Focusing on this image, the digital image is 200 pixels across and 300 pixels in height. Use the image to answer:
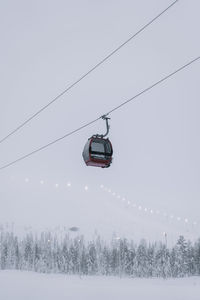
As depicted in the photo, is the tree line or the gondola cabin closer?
the gondola cabin

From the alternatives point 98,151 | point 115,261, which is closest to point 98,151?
point 98,151

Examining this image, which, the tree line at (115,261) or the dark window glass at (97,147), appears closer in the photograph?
the dark window glass at (97,147)

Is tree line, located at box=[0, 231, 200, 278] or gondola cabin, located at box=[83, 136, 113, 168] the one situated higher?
tree line, located at box=[0, 231, 200, 278]

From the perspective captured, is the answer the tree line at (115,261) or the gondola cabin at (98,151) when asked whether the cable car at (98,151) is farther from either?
the tree line at (115,261)

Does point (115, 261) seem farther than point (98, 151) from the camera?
Yes

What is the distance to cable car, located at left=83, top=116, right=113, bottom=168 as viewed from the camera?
18.3 m

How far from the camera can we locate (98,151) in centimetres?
1836

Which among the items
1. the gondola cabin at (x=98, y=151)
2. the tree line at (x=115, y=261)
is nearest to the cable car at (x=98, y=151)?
the gondola cabin at (x=98, y=151)

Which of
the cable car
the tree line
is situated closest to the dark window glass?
the cable car

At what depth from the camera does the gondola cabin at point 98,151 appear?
1834 cm

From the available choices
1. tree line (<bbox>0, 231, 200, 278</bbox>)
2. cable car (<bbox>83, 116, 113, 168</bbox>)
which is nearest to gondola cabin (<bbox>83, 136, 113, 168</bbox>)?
cable car (<bbox>83, 116, 113, 168</bbox>)

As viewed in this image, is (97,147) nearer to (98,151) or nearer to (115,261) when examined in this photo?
(98,151)

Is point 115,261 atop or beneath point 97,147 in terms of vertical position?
atop

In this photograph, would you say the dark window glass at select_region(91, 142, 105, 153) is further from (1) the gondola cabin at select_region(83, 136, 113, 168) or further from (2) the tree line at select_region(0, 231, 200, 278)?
(2) the tree line at select_region(0, 231, 200, 278)
